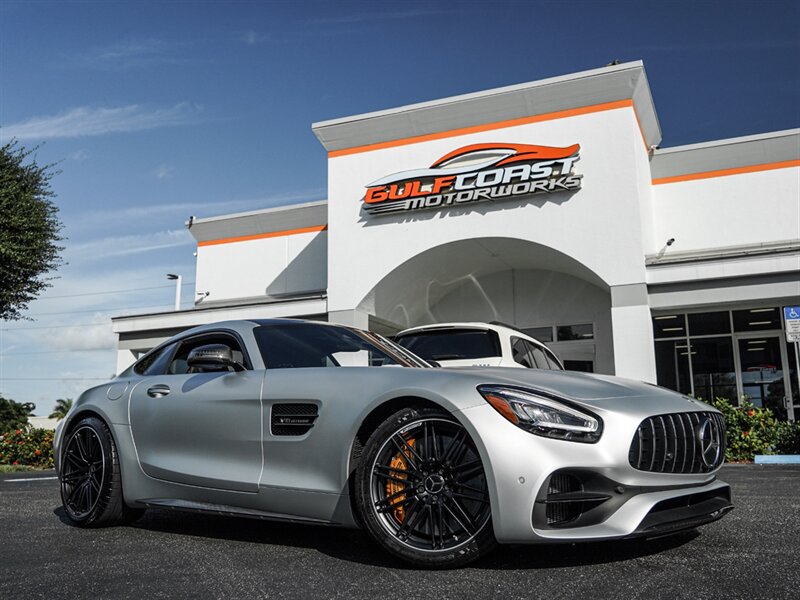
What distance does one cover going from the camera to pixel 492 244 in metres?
16.9

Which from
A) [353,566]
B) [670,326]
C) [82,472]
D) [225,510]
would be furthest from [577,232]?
[353,566]

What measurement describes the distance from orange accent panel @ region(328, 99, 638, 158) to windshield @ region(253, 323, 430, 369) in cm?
1255

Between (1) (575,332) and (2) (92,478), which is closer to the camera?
(2) (92,478)

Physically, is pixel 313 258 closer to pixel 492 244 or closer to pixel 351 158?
pixel 351 158

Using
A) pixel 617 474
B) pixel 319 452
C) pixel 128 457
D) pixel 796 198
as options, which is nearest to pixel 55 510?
pixel 128 457

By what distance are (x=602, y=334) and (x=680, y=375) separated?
82.8 inches

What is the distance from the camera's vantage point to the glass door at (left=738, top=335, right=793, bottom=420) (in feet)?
56.0

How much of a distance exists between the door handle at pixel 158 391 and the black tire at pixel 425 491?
1707 mm

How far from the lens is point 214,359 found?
4.11 m

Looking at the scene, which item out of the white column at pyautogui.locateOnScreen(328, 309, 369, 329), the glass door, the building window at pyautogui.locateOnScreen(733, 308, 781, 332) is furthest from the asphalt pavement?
the glass door

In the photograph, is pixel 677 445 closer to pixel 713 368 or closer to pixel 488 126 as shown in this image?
pixel 488 126

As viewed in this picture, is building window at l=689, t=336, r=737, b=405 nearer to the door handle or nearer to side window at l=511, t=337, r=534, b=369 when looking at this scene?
side window at l=511, t=337, r=534, b=369

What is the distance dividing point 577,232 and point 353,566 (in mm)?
13185

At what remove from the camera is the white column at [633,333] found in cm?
1466
